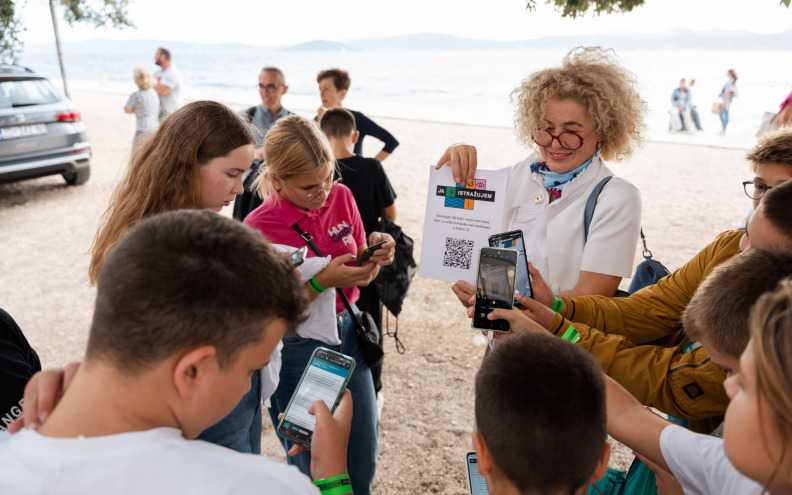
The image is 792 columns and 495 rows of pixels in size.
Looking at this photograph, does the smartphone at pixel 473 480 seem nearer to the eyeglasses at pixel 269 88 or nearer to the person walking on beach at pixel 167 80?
the eyeglasses at pixel 269 88

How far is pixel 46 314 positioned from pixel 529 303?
16.9 ft

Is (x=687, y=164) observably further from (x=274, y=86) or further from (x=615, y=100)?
(x=615, y=100)

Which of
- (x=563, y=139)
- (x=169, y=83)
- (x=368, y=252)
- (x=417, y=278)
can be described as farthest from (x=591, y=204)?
(x=169, y=83)

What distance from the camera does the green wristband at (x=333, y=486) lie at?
55.9 inches

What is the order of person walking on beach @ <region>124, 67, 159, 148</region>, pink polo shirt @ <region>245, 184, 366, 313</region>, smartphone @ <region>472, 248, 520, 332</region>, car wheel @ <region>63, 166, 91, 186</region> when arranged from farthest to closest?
car wheel @ <region>63, 166, 91, 186</region> < person walking on beach @ <region>124, 67, 159, 148</region> < pink polo shirt @ <region>245, 184, 366, 313</region> < smartphone @ <region>472, 248, 520, 332</region>

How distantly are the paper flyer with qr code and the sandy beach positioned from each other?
57.6 inches

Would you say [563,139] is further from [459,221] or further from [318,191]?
[318,191]

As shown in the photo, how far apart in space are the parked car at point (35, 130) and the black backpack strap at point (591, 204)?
858 centimetres

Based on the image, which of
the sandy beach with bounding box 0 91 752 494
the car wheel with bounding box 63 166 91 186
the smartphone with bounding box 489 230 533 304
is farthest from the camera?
the car wheel with bounding box 63 166 91 186

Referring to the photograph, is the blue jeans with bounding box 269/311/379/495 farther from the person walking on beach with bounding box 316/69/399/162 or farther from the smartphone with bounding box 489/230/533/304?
the person walking on beach with bounding box 316/69/399/162

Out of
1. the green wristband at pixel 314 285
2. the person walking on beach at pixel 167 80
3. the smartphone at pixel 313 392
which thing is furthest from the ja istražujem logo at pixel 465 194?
the person walking on beach at pixel 167 80

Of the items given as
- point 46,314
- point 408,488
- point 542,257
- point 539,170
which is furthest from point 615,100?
point 46,314

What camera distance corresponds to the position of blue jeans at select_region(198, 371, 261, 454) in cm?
182

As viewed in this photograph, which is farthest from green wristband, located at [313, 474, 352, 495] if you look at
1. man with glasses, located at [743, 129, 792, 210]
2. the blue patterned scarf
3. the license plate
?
the license plate
